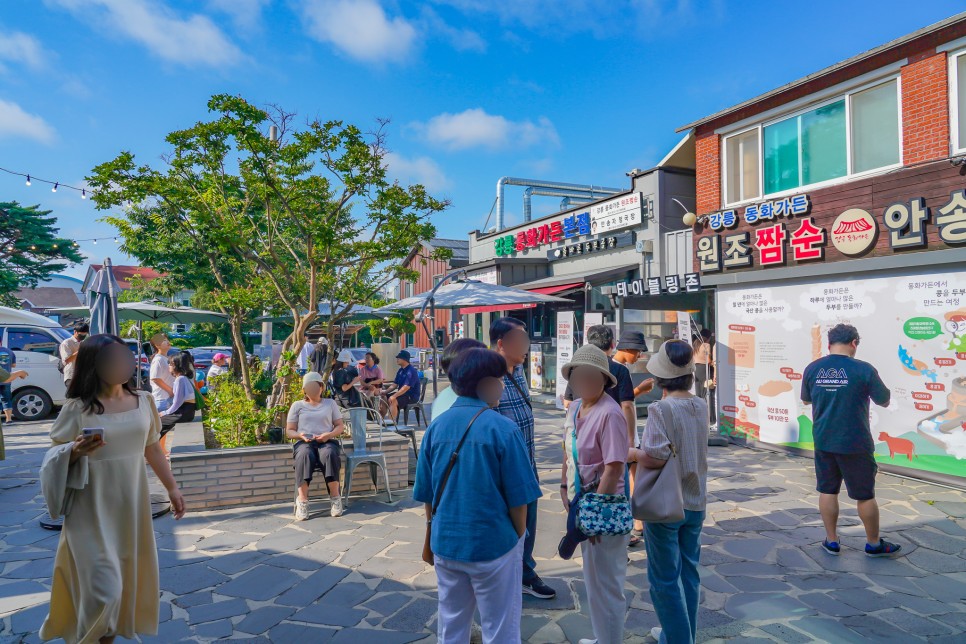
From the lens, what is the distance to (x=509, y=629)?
248 cm

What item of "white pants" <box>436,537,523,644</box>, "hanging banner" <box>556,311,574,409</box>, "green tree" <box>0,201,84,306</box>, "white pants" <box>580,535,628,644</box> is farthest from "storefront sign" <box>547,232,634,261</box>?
"green tree" <box>0,201,84,306</box>

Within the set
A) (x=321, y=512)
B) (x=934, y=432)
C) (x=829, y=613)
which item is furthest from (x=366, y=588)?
(x=934, y=432)

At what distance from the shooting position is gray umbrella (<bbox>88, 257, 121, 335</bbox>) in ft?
20.7

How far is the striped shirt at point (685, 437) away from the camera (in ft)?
10.3

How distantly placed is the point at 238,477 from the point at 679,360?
4.90 metres

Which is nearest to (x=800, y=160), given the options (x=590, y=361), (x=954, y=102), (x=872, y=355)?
(x=954, y=102)

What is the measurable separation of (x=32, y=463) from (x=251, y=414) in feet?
13.5

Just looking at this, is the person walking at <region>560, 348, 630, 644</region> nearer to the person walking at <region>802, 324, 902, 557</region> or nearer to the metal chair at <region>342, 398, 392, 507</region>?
the person walking at <region>802, 324, 902, 557</region>

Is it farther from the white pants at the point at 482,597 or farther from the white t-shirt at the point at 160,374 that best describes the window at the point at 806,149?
the white t-shirt at the point at 160,374

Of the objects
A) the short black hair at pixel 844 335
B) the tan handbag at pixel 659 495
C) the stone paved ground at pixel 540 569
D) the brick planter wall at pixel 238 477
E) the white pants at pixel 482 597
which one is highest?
the short black hair at pixel 844 335

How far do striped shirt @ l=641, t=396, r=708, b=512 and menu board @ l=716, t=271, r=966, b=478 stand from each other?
5.43 meters

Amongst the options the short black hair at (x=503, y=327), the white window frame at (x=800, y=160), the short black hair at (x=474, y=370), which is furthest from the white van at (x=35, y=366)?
the white window frame at (x=800, y=160)

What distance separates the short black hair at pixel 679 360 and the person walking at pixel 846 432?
6.82 feet

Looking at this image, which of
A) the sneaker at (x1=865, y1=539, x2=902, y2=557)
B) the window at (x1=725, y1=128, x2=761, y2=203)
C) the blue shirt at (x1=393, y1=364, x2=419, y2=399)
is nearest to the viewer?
the sneaker at (x1=865, y1=539, x2=902, y2=557)
